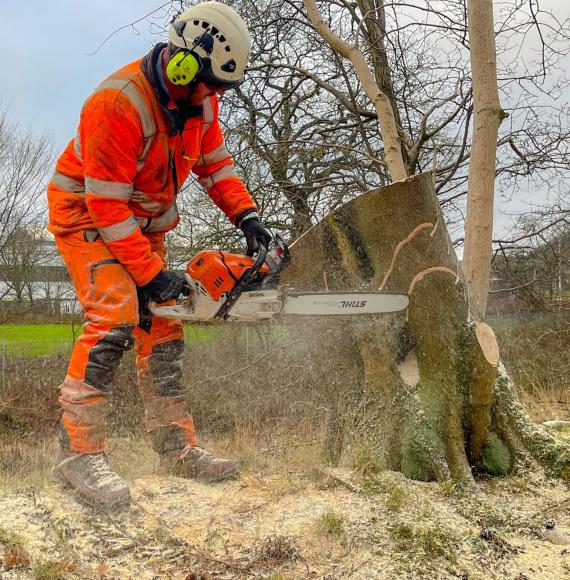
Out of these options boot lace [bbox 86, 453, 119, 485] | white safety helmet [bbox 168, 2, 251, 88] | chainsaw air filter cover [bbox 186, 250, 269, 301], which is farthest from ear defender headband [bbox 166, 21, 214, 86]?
boot lace [bbox 86, 453, 119, 485]

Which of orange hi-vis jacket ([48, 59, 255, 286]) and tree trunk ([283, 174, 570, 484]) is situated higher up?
orange hi-vis jacket ([48, 59, 255, 286])

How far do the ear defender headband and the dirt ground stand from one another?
1678 mm

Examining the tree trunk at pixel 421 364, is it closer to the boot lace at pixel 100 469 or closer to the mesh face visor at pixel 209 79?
the mesh face visor at pixel 209 79

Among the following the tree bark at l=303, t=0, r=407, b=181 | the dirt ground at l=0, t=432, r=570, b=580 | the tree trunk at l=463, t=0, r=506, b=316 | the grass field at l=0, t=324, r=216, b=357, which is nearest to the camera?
the dirt ground at l=0, t=432, r=570, b=580

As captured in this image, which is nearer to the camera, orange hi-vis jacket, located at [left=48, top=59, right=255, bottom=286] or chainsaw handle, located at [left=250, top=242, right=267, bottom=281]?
orange hi-vis jacket, located at [left=48, top=59, right=255, bottom=286]

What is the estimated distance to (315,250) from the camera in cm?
290

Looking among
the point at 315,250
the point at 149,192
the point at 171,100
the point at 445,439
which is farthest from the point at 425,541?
the point at 171,100

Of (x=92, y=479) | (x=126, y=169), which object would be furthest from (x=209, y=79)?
(x=92, y=479)

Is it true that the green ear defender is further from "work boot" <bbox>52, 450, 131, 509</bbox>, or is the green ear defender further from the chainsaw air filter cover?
"work boot" <bbox>52, 450, 131, 509</bbox>

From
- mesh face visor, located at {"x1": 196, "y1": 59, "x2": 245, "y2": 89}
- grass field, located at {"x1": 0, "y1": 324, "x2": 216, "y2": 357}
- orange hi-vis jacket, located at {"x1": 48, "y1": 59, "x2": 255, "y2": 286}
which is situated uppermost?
mesh face visor, located at {"x1": 196, "y1": 59, "x2": 245, "y2": 89}

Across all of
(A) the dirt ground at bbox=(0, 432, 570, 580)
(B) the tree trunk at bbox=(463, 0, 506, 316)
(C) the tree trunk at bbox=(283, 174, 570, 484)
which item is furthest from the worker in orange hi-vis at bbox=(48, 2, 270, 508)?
(B) the tree trunk at bbox=(463, 0, 506, 316)

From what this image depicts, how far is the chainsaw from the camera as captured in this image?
2.38 m

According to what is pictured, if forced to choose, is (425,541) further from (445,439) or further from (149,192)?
(149,192)

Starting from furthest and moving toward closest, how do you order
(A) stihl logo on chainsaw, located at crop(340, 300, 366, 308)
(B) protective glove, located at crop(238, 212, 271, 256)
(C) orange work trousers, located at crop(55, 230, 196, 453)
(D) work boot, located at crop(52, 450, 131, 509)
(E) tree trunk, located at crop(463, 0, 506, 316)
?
(E) tree trunk, located at crop(463, 0, 506, 316) < (B) protective glove, located at crop(238, 212, 271, 256) < (A) stihl logo on chainsaw, located at crop(340, 300, 366, 308) < (C) orange work trousers, located at crop(55, 230, 196, 453) < (D) work boot, located at crop(52, 450, 131, 509)
